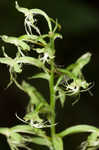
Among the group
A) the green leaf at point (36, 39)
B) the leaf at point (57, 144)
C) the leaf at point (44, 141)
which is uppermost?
the green leaf at point (36, 39)

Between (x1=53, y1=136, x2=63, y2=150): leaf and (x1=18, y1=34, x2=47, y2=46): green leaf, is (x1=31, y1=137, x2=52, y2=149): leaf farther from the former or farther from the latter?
(x1=18, y1=34, x2=47, y2=46): green leaf

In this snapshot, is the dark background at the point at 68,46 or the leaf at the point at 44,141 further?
the dark background at the point at 68,46

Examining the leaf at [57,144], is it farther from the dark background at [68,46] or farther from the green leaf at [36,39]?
the dark background at [68,46]

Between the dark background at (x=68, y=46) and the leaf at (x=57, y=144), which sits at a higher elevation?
the dark background at (x=68, y=46)

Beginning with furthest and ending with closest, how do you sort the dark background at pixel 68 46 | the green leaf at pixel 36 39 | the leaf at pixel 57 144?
the dark background at pixel 68 46, the leaf at pixel 57 144, the green leaf at pixel 36 39

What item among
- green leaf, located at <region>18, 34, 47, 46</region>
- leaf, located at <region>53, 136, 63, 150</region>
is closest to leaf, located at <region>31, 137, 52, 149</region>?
leaf, located at <region>53, 136, 63, 150</region>

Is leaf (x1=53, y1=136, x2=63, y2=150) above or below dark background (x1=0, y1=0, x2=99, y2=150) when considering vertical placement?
below

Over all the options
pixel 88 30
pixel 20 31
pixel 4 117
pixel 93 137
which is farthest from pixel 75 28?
pixel 93 137

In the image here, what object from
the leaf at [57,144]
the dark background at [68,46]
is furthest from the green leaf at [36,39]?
the dark background at [68,46]

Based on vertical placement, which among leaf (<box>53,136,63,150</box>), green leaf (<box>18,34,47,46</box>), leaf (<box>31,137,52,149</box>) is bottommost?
leaf (<box>53,136,63,150</box>)
